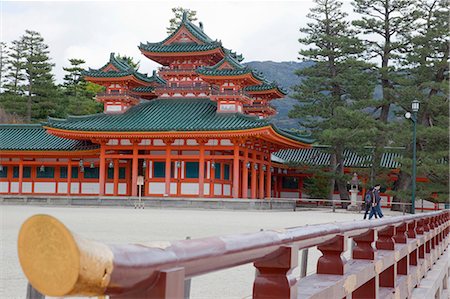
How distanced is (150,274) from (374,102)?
1356 inches

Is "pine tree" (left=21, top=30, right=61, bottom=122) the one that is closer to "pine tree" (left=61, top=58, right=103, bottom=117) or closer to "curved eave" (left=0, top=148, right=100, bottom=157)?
"pine tree" (left=61, top=58, right=103, bottom=117)

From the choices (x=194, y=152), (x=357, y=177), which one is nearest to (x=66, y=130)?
(x=194, y=152)

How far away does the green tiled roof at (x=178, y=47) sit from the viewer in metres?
Answer: 31.6

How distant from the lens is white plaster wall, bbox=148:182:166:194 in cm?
2989

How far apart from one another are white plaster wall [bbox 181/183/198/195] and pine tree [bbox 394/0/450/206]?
10.6 metres

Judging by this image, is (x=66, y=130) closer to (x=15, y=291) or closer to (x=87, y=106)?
(x=87, y=106)

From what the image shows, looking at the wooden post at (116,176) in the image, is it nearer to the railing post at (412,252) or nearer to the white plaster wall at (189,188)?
the white plaster wall at (189,188)

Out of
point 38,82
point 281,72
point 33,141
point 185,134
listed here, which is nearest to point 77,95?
point 38,82

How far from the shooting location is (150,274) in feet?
4.02

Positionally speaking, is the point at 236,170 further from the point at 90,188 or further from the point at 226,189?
the point at 90,188

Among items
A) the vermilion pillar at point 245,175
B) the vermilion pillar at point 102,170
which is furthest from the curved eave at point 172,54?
the vermilion pillar at point 102,170

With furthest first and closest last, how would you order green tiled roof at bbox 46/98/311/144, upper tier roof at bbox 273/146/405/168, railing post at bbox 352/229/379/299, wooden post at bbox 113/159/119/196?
upper tier roof at bbox 273/146/405/168 → wooden post at bbox 113/159/119/196 → green tiled roof at bbox 46/98/311/144 → railing post at bbox 352/229/379/299

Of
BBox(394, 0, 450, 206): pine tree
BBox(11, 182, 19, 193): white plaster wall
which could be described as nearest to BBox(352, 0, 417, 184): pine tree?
BBox(394, 0, 450, 206): pine tree

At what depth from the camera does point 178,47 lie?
106ft
